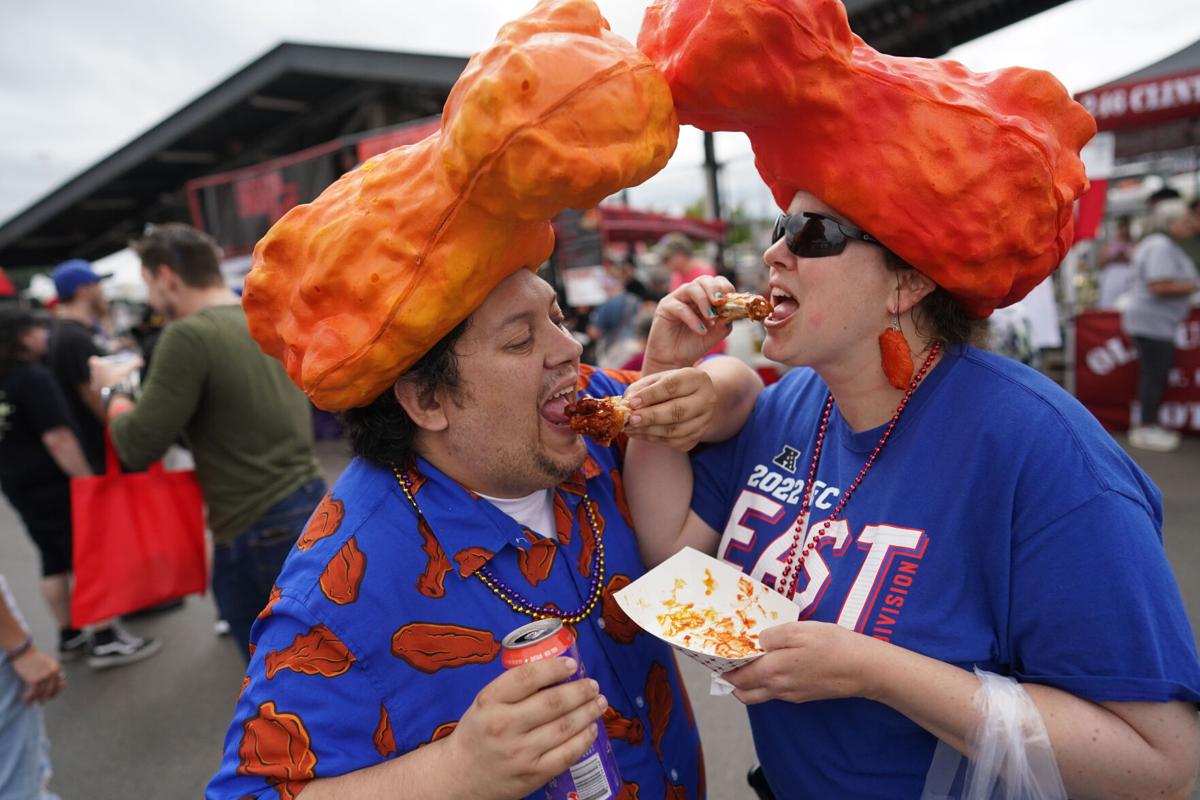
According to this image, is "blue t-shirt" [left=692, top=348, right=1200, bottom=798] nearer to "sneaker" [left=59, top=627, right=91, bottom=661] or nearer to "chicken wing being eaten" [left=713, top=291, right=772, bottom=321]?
"chicken wing being eaten" [left=713, top=291, right=772, bottom=321]

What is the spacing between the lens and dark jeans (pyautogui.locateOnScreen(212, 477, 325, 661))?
323 cm

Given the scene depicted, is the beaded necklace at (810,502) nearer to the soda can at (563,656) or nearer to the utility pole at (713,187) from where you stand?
the soda can at (563,656)

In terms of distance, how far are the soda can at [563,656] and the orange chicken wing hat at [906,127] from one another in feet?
3.36

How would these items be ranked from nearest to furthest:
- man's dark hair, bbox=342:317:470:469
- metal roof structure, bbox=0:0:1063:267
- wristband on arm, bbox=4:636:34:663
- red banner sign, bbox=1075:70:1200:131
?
man's dark hair, bbox=342:317:470:469
wristband on arm, bbox=4:636:34:663
red banner sign, bbox=1075:70:1200:131
metal roof structure, bbox=0:0:1063:267

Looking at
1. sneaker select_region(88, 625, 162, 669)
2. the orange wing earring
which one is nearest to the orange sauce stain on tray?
the orange wing earring

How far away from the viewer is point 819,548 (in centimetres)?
153

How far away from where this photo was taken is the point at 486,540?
5.14 ft

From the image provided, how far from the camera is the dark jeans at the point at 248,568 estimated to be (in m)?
3.23

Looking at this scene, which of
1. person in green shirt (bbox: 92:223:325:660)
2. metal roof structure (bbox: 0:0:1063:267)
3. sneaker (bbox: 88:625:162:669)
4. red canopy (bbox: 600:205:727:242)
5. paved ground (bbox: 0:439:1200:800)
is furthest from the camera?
red canopy (bbox: 600:205:727:242)

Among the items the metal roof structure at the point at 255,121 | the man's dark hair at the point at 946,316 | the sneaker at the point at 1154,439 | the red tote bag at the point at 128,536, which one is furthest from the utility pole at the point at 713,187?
the man's dark hair at the point at 946,316

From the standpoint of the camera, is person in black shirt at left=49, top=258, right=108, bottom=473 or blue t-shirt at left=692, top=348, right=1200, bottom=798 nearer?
blue t-shirt at left=692, top=348, right=1200, bottom=798

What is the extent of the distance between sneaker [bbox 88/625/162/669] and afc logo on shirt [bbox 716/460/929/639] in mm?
5158

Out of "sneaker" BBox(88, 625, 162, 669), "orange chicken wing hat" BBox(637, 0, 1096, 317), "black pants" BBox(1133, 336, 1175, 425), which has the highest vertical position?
"orange chicken wing hat" BBox(637, 0, 1096, 317)

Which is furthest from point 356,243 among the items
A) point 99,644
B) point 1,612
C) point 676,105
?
point 99,644
